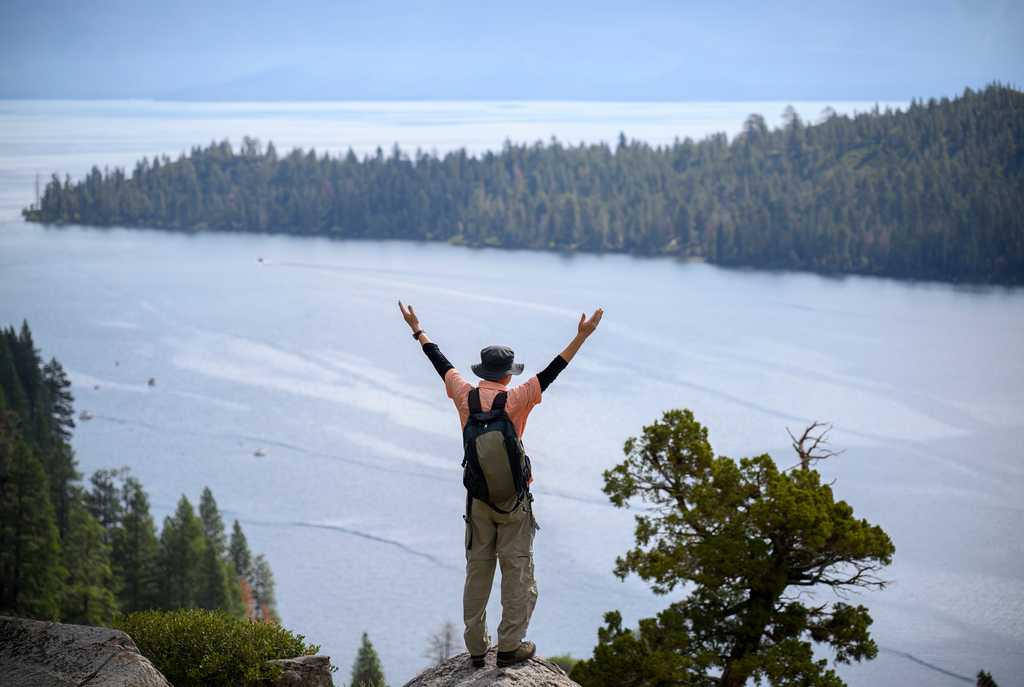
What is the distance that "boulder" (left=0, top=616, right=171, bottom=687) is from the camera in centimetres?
934

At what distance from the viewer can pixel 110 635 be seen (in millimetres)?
9867

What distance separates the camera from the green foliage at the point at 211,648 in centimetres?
1220

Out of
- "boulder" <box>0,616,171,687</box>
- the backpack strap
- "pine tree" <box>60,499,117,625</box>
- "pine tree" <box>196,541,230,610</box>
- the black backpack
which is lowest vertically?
"pine tree" <box>196,541,230,610</box>

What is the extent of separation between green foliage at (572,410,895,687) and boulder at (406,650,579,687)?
28.0ft

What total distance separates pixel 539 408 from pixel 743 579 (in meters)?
61.6

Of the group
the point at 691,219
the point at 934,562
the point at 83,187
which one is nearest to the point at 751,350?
the point at 934,562

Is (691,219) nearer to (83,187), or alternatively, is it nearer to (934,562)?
(83,187)

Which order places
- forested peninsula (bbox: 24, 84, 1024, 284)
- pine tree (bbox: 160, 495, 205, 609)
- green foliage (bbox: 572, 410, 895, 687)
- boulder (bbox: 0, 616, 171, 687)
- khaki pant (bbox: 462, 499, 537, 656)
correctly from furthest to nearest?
1. forested peninsula (bbox: 24, 84, 1024, 284)
2. pine tree (bbox: 160, 495, 205, 609)
3. green foliage (bbox: 572, 410, 895, 687)
4. boulder (bbox: 0, 616, 171, 687)
5. khaki pant (bbox: 462, 499, 537, 656)

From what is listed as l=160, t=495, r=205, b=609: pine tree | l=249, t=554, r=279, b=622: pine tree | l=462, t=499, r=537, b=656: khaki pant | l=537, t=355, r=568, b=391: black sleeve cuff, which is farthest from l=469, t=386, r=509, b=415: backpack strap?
l=249, t=554, r=279, b=622: pine tree

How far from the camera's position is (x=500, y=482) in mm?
8773

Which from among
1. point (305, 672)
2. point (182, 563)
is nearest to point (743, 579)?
point (305, 672)

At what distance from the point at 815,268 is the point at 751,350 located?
203ft

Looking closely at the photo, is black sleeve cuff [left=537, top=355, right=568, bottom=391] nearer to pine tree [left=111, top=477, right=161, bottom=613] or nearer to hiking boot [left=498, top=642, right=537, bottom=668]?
hiking boot [left=498, top=642, right=537, bottom=668]

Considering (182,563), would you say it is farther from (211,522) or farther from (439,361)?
(439,361)
